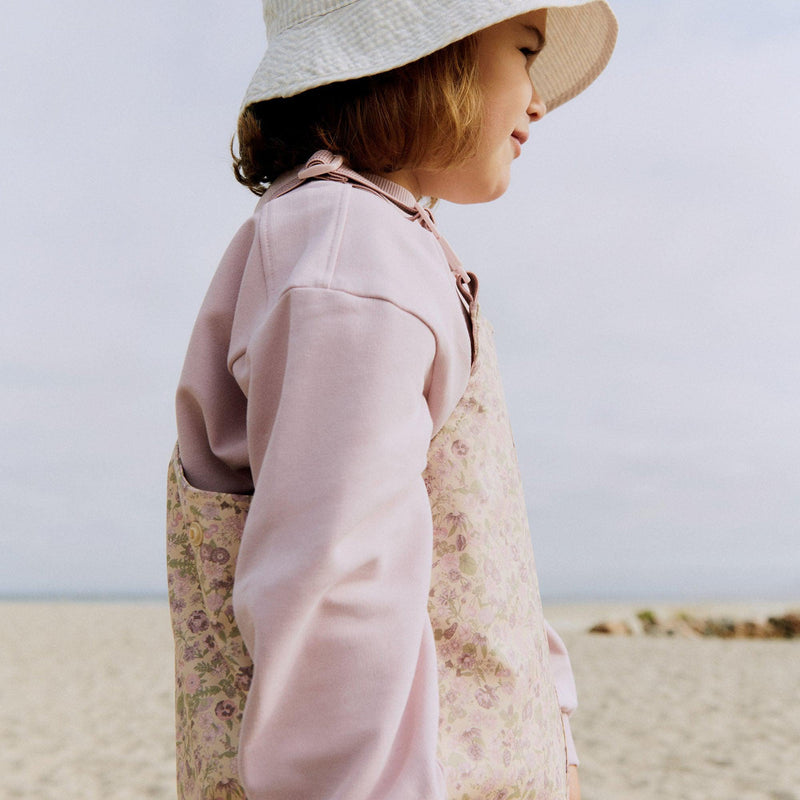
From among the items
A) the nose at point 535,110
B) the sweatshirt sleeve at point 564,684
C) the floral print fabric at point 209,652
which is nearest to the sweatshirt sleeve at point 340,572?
the floral print fabric at point 209,652

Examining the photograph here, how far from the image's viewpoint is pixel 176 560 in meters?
1.03

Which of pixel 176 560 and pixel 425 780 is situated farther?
pixel 176 560

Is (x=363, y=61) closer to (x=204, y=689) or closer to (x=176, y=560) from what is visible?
(x=176, y=560)

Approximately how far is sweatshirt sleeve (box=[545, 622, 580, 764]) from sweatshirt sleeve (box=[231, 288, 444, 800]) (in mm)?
482

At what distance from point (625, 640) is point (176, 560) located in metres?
12.5

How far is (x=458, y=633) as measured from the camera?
0.96m

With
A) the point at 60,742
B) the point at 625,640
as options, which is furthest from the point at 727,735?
the point at 625,640

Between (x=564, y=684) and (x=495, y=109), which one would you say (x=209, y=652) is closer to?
(x=564, y=684)

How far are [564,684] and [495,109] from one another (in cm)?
79

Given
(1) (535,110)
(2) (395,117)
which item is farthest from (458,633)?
(1) (535,110)

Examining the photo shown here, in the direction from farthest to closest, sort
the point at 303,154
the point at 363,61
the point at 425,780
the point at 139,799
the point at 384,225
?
the point at 139,799
the point at 303,154
the point at 363,61
the point at 384,225
the point at 425,780

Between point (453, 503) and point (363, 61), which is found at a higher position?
point (363, 61)

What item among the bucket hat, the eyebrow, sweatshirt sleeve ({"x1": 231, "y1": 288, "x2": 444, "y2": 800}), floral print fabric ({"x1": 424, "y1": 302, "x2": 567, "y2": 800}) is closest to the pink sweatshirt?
sweatshirt sleeve ({"x1": 231, "y1": 288, "x2": 444, "y2": 800})

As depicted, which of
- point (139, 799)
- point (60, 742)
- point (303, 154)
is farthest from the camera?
point (60, 742)
